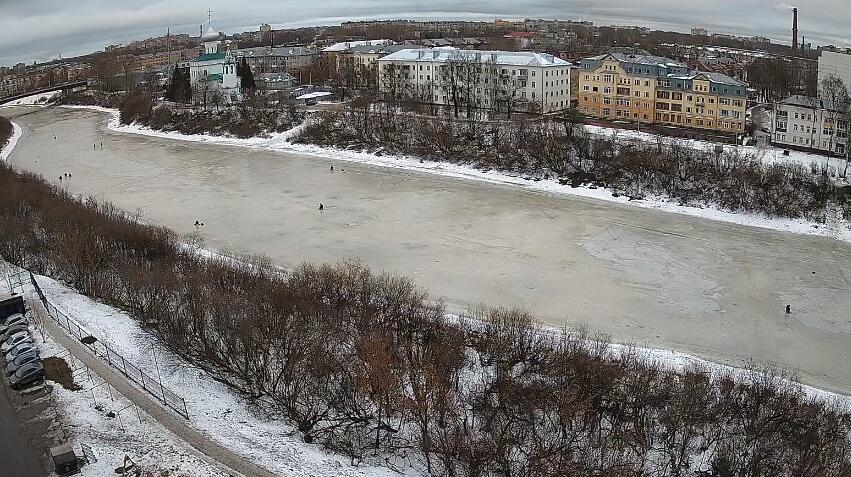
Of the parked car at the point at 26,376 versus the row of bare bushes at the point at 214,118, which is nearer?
the parked car at the point at 26,376

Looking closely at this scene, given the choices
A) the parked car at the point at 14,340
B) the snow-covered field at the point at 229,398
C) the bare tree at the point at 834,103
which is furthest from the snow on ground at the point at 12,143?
the bare tree at the point at 834,103

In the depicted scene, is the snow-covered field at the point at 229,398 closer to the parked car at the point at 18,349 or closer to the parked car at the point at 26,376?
the parked car at the point at 18,349

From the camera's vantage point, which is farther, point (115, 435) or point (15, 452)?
point (115, 435)

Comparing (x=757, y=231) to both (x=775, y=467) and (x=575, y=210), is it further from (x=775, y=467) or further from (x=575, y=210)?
(x=775, y=467)

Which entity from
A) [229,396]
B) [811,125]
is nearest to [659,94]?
[811,125]

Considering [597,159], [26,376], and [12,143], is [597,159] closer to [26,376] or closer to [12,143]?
[26,376]
